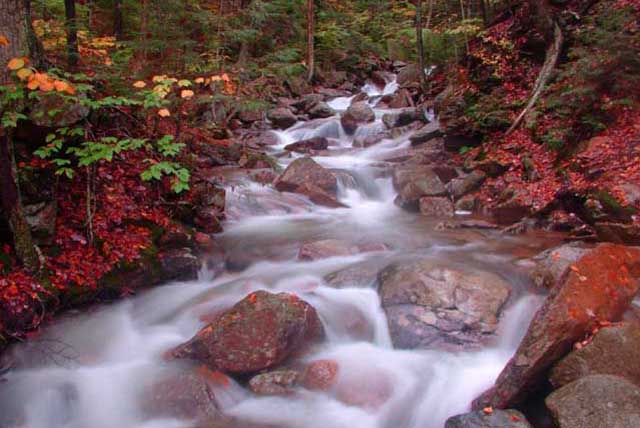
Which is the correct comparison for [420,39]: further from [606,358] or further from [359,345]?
[606,358]

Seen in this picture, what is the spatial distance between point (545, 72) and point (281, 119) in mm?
8540

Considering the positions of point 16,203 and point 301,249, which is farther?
point 301,249

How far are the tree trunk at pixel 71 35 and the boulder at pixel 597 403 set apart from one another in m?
6.78

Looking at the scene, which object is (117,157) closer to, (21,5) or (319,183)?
(21,5)

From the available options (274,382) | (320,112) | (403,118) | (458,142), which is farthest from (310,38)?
(274,382)

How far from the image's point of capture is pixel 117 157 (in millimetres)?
6633

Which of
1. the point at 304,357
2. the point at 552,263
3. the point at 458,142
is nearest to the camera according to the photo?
the point at 304,357

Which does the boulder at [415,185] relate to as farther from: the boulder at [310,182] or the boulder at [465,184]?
the boulder at [310,182]

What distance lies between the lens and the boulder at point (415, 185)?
10.2 meters

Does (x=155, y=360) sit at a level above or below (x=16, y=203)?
below

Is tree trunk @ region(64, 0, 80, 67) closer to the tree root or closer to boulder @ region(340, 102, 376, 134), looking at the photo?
the tree root

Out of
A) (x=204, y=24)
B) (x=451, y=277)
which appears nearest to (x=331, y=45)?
(x=204, y=24)

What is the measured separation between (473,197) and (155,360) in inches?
283

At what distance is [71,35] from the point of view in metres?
7.35
